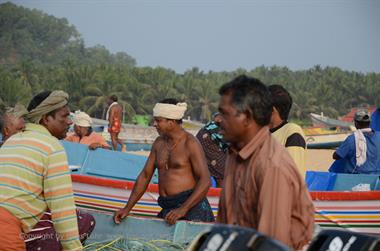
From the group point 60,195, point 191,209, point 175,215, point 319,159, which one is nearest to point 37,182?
point 60,195

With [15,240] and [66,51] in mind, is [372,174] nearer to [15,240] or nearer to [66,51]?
[15,240]

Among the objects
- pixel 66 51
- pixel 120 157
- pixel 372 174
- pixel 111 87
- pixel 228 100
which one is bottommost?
pixel 66 51

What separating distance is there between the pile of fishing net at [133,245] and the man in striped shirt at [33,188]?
1833mm

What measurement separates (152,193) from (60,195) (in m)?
4.02

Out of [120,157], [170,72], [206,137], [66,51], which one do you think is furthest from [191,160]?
[66,51]

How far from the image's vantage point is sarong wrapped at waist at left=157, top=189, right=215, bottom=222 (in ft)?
18.5

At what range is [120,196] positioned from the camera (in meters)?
8.15

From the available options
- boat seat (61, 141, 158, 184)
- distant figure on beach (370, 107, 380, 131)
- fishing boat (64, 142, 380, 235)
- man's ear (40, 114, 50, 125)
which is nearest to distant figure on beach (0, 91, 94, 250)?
man's ear (40, 114, 50, 125)

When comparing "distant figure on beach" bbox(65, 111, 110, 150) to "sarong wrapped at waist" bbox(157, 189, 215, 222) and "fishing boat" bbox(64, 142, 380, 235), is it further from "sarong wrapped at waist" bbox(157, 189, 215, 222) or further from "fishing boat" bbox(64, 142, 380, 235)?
"sarong wrapped at waist" bbox(157, 189, 215, 222)

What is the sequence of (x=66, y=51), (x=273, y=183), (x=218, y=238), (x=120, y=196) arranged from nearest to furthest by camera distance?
(x=218, y=238) → (x=273, y=183) → (x=120, y=196) → (x=66, y=51)

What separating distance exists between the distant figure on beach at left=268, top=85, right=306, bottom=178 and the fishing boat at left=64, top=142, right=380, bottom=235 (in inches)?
77.9

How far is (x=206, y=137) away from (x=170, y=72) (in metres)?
68.5

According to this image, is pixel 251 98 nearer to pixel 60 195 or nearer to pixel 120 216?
pixel 60 195

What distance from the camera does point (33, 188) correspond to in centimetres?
386
